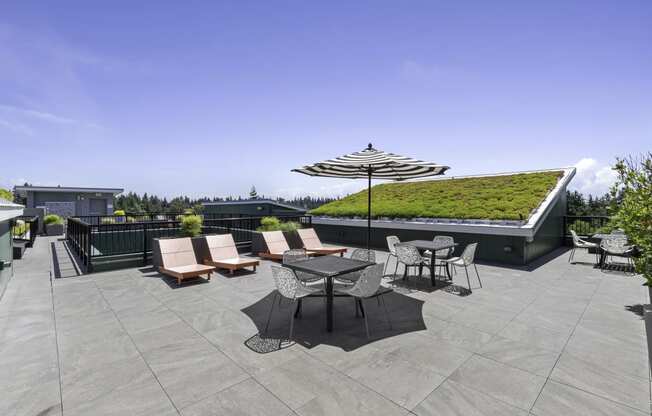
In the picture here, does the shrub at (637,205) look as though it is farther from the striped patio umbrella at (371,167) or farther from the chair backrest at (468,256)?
the striped patio umbrella at (371,167)

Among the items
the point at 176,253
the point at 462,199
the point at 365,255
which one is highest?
the point at 462,199

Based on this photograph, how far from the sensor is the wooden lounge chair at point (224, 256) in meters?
6.63

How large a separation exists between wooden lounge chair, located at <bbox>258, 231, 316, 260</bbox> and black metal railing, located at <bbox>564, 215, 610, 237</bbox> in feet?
34.0

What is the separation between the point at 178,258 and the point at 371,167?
4.74m

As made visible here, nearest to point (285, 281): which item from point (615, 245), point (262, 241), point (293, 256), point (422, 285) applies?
point (293, 256)

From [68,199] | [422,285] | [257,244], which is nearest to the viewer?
[422,285]

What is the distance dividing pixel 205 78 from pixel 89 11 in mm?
3186

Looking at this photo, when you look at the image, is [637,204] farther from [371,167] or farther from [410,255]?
[371,167]

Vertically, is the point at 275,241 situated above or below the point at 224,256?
above

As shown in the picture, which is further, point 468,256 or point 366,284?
point 468,256

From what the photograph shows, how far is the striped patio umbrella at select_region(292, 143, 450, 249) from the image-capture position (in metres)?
5.63

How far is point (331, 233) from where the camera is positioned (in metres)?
12.8

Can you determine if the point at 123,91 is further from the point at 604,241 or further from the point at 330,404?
the point at 604,241

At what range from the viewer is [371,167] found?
6305 mm
